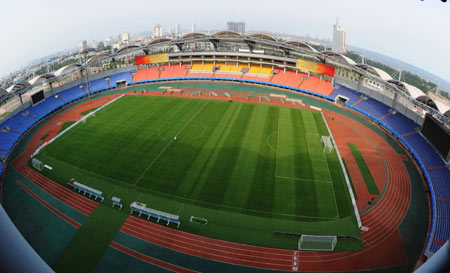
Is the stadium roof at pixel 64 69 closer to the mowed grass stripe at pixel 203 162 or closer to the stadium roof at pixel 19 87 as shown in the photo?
the stadium roof at pixel 19 87

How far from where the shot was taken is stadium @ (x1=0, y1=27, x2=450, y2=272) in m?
19.0

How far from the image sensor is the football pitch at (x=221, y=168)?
21.4m

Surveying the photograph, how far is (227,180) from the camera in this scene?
25.5m

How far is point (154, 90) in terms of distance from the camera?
5306 cm

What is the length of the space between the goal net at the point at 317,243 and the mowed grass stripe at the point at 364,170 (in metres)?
8.50

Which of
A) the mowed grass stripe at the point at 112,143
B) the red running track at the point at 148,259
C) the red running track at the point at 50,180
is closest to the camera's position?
the red running track at the point at 148,259

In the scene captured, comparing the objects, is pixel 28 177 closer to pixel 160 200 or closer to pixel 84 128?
pixel 84 128

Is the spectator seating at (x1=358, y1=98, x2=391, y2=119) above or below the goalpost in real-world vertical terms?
above

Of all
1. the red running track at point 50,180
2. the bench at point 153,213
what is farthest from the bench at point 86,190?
the bench at point 153,213

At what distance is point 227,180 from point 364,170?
1507cm

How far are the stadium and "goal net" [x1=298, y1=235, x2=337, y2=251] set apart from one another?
7 cm

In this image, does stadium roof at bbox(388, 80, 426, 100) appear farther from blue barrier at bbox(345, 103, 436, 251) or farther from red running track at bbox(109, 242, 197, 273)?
red running track at bbox(109, 242, 197, 273)

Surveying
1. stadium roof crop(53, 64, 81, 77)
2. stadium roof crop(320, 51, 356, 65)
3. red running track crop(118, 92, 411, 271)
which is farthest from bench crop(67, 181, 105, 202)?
stadium roof crop(320, 51, 356, 65)

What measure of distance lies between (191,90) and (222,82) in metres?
8.66
